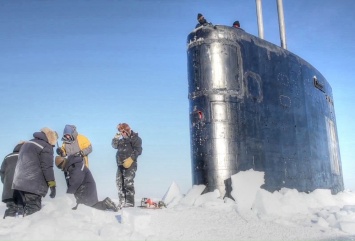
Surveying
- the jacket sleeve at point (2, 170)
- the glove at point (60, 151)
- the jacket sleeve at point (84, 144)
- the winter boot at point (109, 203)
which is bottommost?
the winter boot at point (109, 203)

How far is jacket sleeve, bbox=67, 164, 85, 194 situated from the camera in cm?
697

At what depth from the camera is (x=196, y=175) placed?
7305 mm

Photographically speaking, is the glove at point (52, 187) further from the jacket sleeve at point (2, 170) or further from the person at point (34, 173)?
the jacket sleeve at point (2, 170)

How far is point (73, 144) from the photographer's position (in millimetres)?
7332

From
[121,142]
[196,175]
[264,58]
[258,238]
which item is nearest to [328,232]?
[258,238]

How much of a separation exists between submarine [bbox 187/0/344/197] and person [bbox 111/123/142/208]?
138cm

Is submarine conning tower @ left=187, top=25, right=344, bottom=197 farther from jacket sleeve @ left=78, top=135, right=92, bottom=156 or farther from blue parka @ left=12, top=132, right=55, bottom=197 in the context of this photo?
blue parka @ left=12, top=132, right=55, bottom=197

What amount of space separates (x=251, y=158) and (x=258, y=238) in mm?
2653

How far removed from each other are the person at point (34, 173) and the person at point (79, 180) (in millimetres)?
467

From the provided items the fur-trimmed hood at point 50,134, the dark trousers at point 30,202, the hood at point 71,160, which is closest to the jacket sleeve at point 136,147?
the hood at point 71,160

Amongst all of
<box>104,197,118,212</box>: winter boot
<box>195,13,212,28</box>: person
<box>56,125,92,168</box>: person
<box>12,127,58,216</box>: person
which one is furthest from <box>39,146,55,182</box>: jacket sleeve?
<box>195,13,212,28</box>: person

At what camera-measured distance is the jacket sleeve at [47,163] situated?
652cm

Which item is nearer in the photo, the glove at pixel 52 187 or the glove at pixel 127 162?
the glove at pixel 52 187

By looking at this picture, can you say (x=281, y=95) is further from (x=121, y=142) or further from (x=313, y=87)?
(x=121, y=142)
